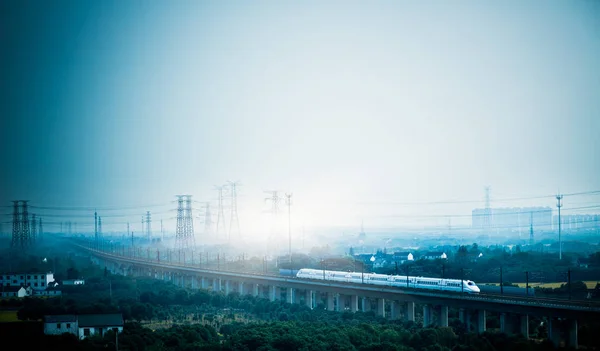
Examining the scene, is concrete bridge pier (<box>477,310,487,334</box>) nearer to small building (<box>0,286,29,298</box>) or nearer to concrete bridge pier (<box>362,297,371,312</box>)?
concrete bridge pier (<box>362,297,371,312</box>)

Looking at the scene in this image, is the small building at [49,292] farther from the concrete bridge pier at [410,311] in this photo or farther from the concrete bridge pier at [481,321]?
the concrete bridge pier at [481,321]

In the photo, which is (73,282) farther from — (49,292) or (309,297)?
(309,297)

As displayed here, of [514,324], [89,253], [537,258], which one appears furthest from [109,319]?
[89,253]

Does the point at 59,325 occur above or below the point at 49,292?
above

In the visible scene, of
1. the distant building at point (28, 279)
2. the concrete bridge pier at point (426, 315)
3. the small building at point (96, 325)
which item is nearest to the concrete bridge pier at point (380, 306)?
→ the concrete bridge pier at point (426, 315)

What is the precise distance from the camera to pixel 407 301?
4559 cm

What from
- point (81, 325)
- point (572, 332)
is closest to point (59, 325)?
point (81, 325)

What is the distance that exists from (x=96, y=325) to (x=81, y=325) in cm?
76

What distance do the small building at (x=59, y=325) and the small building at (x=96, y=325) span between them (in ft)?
1.19

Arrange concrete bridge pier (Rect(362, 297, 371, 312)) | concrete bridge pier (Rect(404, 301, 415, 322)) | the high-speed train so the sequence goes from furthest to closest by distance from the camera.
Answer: concrete bridge pier (Rect(362, 297, 371, 312)) → the high-speed train → concrete bridge pier (Rect(404, 301, 415, 322))

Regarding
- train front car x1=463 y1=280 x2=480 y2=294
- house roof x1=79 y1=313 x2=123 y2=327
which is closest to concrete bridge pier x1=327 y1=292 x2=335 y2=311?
train front car x1=463 y1=280 x2=480 y2=294

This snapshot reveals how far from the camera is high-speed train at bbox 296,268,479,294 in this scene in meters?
45.6

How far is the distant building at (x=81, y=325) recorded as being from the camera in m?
35.3

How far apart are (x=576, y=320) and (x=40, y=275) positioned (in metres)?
48.1
